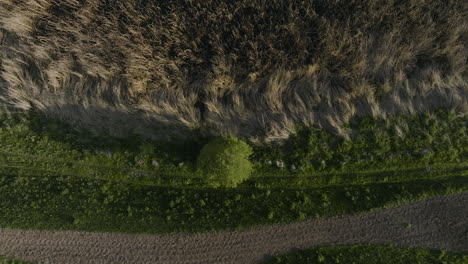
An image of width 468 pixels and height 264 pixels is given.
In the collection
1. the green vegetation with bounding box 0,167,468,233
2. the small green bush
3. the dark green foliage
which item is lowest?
the green vegetation with bounding box 0,167,468,233

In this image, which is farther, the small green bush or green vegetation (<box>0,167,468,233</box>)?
green vegetation (<box>0,167,468,233</box>)

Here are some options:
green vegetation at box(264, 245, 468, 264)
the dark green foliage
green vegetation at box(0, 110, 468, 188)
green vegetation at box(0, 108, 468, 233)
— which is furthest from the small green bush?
green vegetation at box(264, 245, 468, 264)

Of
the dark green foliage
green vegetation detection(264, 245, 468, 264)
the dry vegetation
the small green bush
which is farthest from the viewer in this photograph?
the dark green foliage

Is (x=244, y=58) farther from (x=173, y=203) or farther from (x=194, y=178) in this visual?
(x=173, y=203)

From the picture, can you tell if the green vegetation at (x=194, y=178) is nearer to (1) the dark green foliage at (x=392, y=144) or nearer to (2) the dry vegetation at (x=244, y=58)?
(1) the dark green foliage at (x=392, y=144)

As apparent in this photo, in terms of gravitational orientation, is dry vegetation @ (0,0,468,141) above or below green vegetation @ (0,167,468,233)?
above

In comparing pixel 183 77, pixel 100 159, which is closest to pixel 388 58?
pixel 183 77

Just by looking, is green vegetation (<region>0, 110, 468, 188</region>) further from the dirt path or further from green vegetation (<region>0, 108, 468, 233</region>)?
the dirt path

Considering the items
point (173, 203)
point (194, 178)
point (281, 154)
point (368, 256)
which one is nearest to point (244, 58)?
point (281, 154)
